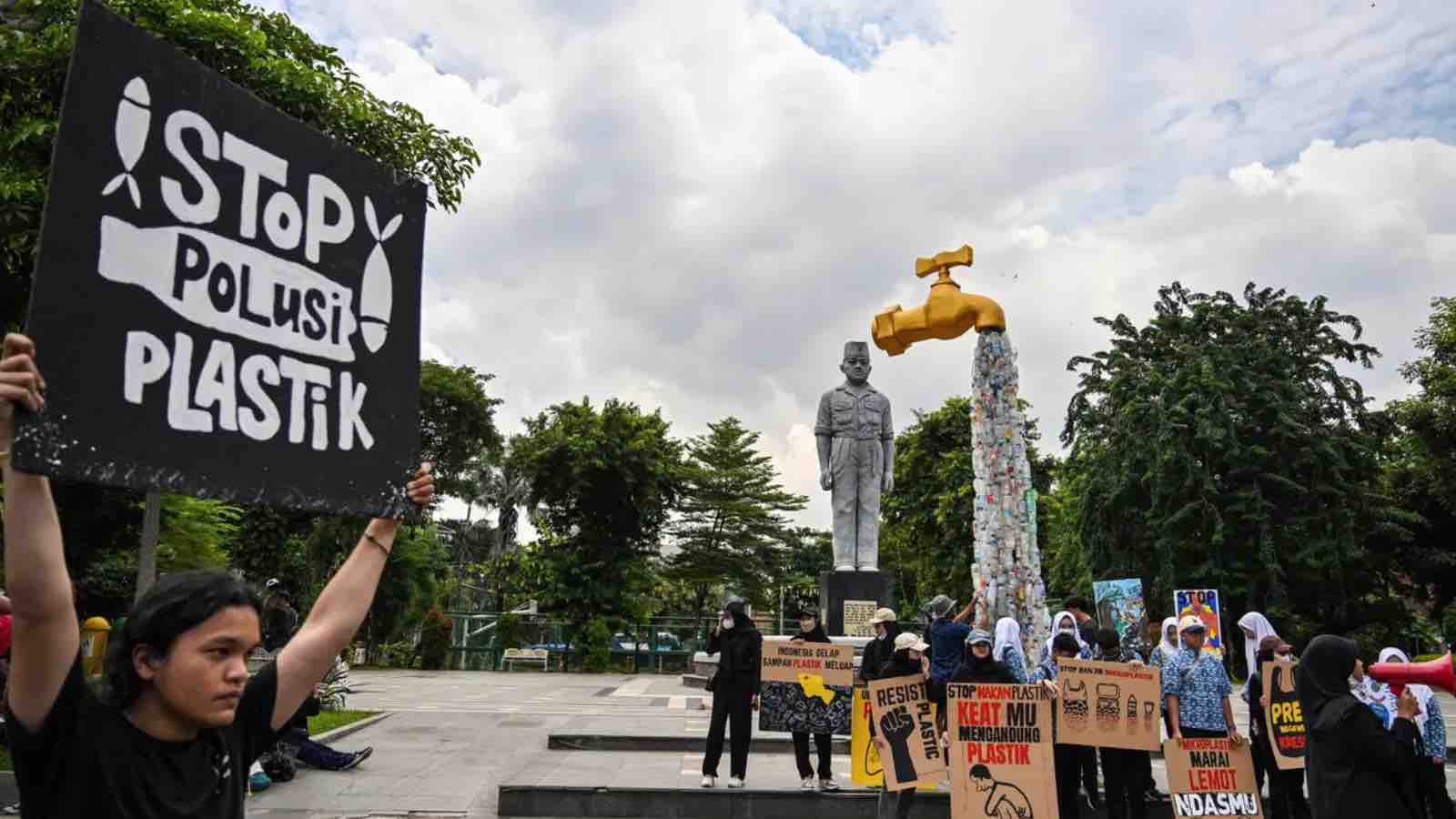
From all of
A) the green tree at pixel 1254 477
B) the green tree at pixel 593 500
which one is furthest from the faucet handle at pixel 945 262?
the green tree at pixel 593 500

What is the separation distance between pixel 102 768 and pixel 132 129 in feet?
4.06

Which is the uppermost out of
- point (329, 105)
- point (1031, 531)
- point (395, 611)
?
point (329, 105)

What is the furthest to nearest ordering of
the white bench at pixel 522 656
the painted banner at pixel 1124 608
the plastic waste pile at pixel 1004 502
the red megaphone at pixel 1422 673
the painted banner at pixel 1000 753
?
the white bench at pixel 522 656 → the painted banner at pixel 1124 608 → the plastic waste pile at pixel 1004 502 → the painted banner at pixel 1000 753 → the red megaphone at pixel 1422 673

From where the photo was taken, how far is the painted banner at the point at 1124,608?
1291 centimetres

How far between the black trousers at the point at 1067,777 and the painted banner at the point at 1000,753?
1.84 ft

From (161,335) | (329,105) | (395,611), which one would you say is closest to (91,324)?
(161,335)

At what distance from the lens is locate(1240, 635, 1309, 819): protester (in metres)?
7.88

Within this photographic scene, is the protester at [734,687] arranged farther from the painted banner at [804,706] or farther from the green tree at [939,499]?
the green tree at [939,499]

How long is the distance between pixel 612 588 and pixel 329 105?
22.6 meters

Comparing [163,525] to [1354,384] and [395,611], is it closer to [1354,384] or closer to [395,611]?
[395,611]

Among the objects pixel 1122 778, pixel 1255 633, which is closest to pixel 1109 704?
pixel 1122 778

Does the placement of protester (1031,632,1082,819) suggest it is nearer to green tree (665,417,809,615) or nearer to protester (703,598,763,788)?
protester (703,598,763,788)

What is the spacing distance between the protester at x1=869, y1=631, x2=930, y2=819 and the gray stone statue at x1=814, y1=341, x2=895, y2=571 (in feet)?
19.5

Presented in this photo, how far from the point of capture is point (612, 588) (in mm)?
31797
